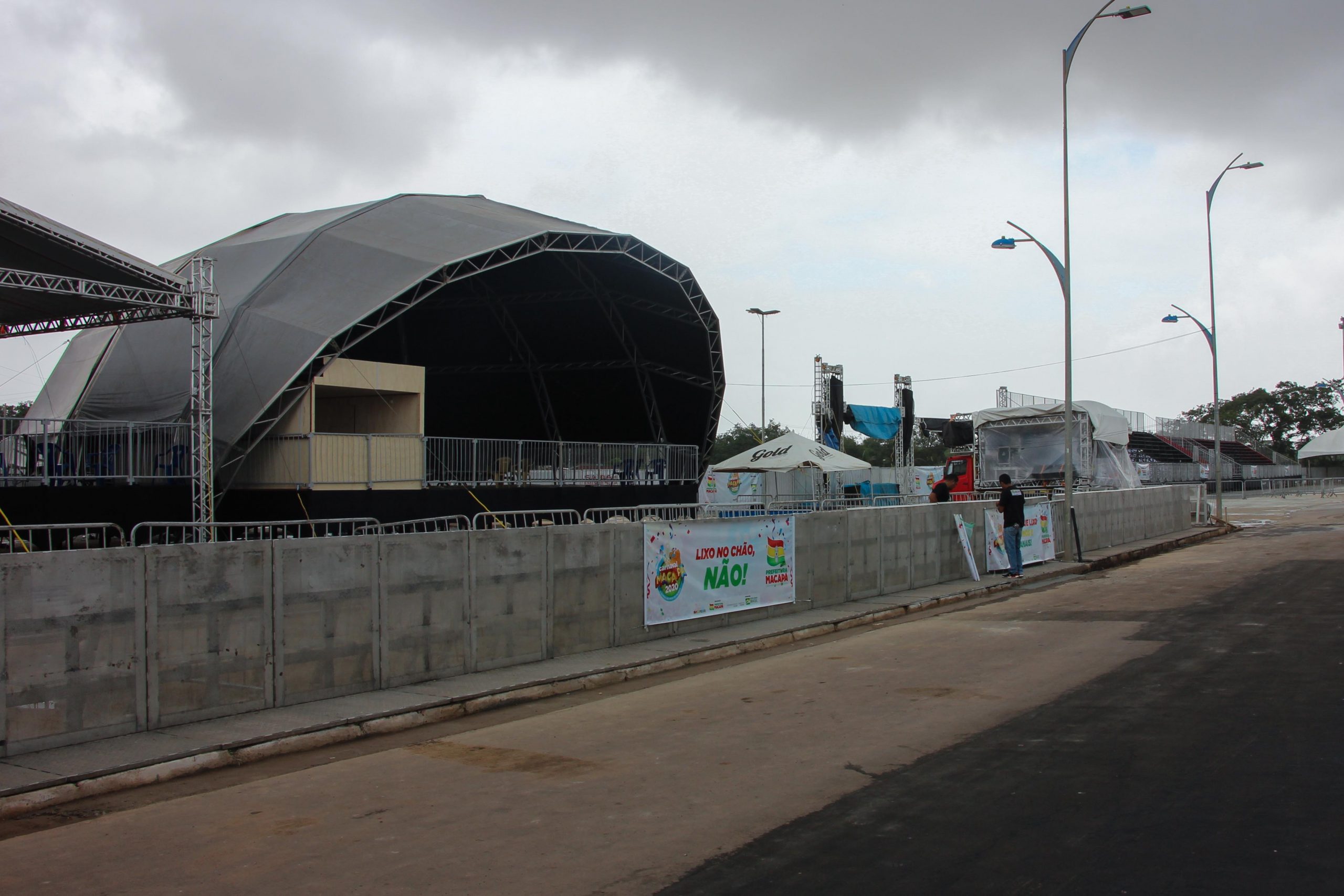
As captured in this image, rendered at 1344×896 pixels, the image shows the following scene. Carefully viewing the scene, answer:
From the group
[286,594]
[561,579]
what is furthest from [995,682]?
[286,594]

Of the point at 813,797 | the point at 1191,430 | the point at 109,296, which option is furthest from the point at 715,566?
the point at 1191,430

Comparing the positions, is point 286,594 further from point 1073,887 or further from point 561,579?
point 1073,887

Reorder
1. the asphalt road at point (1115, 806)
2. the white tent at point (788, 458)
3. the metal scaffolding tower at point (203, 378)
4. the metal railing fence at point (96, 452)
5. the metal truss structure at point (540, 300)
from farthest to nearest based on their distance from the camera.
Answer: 1. the white tent at point (788, 458)
2. the metal truss structure at point (540, 300)
3. the metal railing fence at point (96, 452)
4. the metal scaffolding tower at point (203, 378)
5. the asphalt road at point (1115, 806)

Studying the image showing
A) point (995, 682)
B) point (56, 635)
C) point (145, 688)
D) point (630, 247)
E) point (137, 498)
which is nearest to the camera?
point (56, 635)

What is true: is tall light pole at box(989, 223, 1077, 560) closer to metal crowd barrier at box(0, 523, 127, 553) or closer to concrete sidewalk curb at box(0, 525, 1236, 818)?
concrete sidewalk curb at box(0, 525, 1236, 818)

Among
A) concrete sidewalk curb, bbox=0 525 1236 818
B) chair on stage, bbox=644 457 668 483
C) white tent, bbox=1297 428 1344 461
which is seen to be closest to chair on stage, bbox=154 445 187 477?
chair on stage, bbox=644 457 668 483

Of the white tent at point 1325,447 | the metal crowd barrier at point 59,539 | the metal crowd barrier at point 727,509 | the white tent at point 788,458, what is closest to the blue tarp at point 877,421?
the white tent at point 788,458

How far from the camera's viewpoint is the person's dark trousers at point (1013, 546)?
20422 mm

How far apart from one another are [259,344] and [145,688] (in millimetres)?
19530

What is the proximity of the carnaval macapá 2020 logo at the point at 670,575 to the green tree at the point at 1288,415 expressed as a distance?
124998mm

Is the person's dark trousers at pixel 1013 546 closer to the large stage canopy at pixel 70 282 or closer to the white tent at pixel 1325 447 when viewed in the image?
the large stage canopy at pixel 70 282

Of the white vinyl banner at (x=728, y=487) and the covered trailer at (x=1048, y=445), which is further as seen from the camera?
the white vinyl banner at (x=728, y=487)

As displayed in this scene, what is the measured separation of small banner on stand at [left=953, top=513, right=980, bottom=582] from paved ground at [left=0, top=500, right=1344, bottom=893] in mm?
8961

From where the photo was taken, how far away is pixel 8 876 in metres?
5.53
